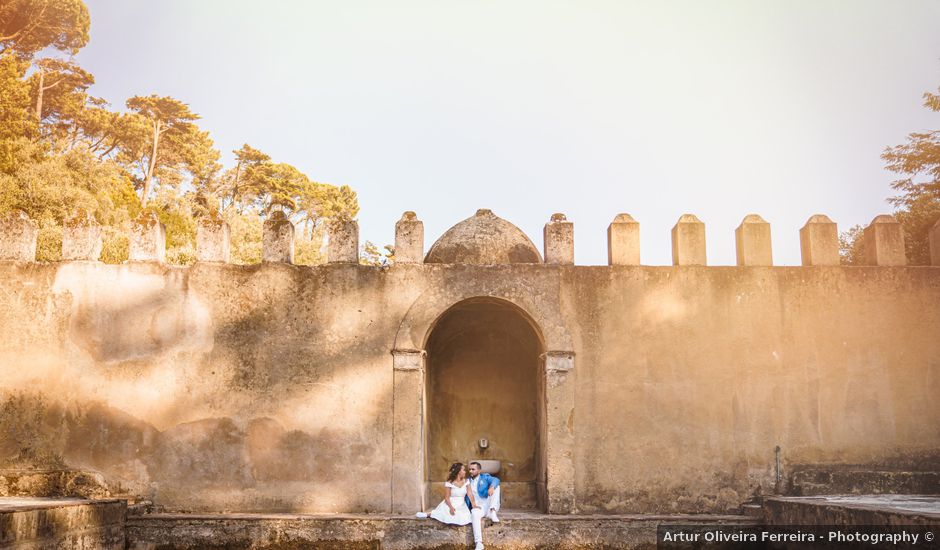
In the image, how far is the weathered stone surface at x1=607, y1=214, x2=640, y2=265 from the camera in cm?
973

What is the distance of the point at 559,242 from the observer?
9.76 metres

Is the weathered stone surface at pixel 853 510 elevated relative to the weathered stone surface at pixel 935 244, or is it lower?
lower

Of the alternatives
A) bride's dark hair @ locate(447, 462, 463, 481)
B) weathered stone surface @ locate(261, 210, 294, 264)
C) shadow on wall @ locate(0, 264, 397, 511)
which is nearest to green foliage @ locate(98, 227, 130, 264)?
shadow on wall @ locate(0, 264, 397, 511)

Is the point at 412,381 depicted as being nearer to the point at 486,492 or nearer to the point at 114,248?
the point at 486,492

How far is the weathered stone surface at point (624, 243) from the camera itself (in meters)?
9.73

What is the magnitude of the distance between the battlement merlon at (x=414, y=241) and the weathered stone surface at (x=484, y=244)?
29.0 inches

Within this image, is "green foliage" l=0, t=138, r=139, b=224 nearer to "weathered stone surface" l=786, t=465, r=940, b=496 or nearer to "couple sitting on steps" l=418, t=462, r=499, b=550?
"couple sitting on steps" l=418, t=462, r=499, b=550

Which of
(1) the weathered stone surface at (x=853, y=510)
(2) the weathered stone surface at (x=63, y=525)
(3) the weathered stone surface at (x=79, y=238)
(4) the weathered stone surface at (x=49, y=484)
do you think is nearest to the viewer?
(1) the weathered stone surface at (x=853, y=510)

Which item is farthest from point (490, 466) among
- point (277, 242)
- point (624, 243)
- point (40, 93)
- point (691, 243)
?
point (40, 93)

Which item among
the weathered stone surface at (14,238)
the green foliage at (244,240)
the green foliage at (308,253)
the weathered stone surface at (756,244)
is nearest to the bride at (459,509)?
the weathered stone surface at (756,244)

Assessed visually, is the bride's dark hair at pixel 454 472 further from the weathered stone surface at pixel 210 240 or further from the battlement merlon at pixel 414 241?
the weathered stone surface at pixel 210 240

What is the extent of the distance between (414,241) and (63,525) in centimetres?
476

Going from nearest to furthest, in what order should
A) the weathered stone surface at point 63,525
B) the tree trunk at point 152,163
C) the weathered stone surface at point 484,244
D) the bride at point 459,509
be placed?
the weathered stone surface at point 63,525
the bride at point 459,509
the weathered stone surface at point 484,244
the tree trunk at point 152,163

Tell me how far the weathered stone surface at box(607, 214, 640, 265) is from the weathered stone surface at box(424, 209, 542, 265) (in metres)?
1.25
